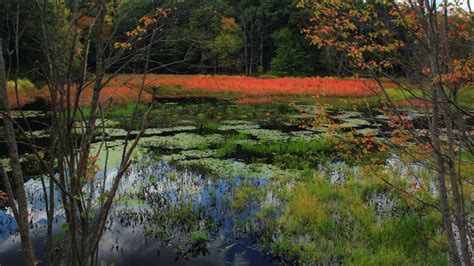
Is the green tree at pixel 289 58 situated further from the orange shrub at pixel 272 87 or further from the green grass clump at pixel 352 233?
the green grass clump at pixel 352 233

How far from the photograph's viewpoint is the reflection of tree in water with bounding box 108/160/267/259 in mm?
6918

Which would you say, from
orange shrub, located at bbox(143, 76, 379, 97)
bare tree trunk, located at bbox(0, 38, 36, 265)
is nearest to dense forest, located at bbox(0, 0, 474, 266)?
bare tree trunk, located at bbox(0, 38, 36, 265)

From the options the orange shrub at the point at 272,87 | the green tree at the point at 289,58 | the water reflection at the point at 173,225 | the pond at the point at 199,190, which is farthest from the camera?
the green tree at the point at 289,58

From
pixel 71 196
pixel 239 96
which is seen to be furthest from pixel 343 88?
pixel 71 196

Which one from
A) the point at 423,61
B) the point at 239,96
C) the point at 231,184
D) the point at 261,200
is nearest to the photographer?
the point at 423,61

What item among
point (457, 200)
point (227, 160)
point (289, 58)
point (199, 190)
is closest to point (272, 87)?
point (227, 160)

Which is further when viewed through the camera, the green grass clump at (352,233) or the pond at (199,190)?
the pond at (199,190)

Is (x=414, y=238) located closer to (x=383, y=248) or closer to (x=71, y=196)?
(x=383, y=248)

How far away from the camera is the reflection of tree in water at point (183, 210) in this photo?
22.7 feet

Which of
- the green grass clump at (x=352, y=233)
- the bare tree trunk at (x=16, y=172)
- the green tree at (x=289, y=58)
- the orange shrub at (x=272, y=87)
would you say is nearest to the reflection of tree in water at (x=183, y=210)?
the green grass clump at (x=352, y=233)

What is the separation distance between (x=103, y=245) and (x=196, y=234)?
1.73 meters

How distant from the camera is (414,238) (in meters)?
6.41

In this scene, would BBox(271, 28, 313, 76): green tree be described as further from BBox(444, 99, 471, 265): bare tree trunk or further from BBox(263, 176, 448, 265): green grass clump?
BBox(444, 99, 471, 265): bare tree trunk

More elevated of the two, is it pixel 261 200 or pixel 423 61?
pixel 423 61
